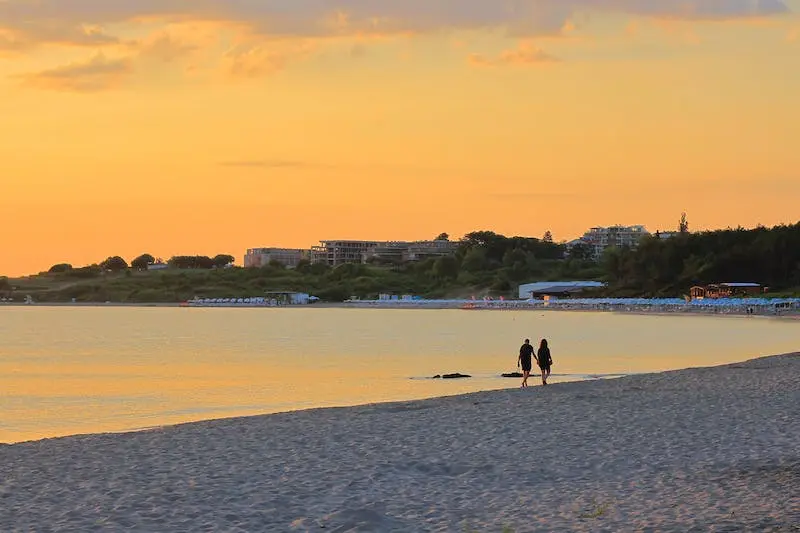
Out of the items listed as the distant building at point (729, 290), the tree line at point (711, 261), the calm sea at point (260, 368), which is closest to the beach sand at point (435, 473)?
the calm sea at point (260, 368)

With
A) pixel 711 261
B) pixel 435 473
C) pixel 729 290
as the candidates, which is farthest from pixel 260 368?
pixel 711 261

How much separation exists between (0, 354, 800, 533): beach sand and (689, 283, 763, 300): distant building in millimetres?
146289

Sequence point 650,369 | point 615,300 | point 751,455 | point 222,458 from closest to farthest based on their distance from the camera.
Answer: point 751,455 < point 222,458 < point 650,369 < point 615,300

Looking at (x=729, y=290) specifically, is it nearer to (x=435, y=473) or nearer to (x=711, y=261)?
(x=711, y=261)

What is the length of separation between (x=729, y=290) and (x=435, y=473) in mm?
156493

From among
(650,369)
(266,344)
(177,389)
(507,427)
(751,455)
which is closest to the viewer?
(751,455)

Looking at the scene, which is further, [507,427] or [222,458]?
[507,427]

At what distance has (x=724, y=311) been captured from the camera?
14588 centimetres

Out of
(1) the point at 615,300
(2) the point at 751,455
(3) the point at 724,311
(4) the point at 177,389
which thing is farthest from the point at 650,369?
(1) the point at 615,300

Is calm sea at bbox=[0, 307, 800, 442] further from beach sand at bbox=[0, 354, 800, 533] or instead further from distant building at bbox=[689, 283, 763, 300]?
distant building at bbox=[689, 283, 763, 300]

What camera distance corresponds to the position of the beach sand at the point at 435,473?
38.1 feet

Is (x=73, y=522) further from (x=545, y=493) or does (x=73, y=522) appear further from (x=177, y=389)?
(x=177, y=389)

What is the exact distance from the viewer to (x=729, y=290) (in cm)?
16300

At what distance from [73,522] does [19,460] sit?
551 cm
